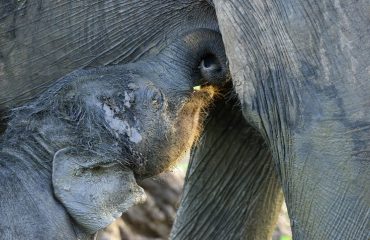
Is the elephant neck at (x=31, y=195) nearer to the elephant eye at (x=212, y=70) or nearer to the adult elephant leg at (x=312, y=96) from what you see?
the elephant eye at (x=212, y=70)

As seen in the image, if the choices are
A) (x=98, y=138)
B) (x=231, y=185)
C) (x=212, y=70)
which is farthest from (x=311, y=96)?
(x=231, y=185)

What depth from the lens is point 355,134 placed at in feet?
8.50

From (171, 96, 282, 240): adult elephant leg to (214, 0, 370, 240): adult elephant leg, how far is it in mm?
655

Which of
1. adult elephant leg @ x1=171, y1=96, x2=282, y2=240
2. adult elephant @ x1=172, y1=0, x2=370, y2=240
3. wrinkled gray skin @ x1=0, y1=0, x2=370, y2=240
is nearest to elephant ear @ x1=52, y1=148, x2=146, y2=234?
wrinkled gray skin @ x1=0, y1=0, x2=370, y2=240

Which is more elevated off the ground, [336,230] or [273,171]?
[336,230]

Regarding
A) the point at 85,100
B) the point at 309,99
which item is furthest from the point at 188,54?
the point at 309,99

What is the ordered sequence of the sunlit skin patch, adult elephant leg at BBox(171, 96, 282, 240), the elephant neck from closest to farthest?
the elephant neck → the sunlit skin patch → adult elephant leg at BBox(171, 96, 282, 240)

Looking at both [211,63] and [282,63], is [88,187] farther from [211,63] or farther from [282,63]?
[282,63]

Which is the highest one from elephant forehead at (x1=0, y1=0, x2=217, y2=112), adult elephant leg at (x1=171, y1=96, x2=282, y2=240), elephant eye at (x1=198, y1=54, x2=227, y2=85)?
elephant forehead at (x1=0, y1=0, x2=217, y2=112)

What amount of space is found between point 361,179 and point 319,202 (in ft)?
0.43

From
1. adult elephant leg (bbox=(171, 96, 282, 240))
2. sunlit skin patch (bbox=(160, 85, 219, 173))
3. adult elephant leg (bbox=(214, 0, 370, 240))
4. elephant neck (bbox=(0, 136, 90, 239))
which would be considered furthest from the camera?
adult elephant leg (bbox=(171, 96, 282, 240))

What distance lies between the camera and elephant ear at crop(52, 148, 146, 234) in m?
2.95

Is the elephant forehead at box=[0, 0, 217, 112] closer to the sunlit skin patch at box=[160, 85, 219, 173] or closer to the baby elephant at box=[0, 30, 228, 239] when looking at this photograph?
the baby elephant at box=[0, 30, 228, 239]

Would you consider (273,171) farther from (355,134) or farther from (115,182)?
(355,134)
